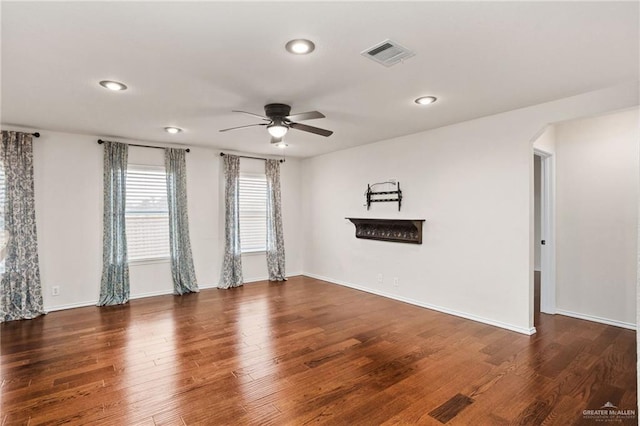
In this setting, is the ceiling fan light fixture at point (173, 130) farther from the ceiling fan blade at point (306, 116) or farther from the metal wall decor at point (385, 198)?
the metal wall decor at point (385, 198)

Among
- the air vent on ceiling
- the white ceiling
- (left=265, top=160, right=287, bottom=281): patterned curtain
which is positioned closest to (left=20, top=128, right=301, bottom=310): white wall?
the white ceiling

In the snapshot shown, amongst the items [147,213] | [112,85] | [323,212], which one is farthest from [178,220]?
[112,85]

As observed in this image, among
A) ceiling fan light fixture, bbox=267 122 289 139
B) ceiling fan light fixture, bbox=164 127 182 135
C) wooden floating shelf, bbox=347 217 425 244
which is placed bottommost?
wooden floating shelf, bbox=347 217 425 244

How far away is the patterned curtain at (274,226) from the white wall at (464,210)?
138 cm

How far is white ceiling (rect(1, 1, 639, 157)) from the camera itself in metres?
1.90

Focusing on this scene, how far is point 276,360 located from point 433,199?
303cm

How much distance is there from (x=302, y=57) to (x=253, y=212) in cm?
448

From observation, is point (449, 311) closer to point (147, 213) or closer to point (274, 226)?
point (274, 226)

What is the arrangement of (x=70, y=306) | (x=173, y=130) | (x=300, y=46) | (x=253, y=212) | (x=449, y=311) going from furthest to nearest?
(x=253, y=212) → (x=70, y=306) → (x=173, y=130) → (x=449, y=311) → (x=300, y=46)

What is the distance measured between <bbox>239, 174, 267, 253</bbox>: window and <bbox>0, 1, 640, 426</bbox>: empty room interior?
4 cm

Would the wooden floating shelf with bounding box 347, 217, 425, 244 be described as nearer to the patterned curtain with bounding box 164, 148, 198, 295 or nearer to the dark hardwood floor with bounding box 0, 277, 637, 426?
the dark hardwood floor with bounding box 0, 277, 637, 426

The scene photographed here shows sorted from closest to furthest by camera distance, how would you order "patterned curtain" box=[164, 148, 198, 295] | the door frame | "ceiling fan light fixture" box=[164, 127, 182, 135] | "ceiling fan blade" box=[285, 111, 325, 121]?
"ceiling fan blade" box=[285, 111, 325, 121] < the door frame < "ceiling fan light fixture" box=[164, 127, 182, 135] < "patterned curtain" box=[164, 148, 198, 295]

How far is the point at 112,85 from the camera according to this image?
2979 millimetres

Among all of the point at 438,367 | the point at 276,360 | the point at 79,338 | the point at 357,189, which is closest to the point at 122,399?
the point at 276,360
